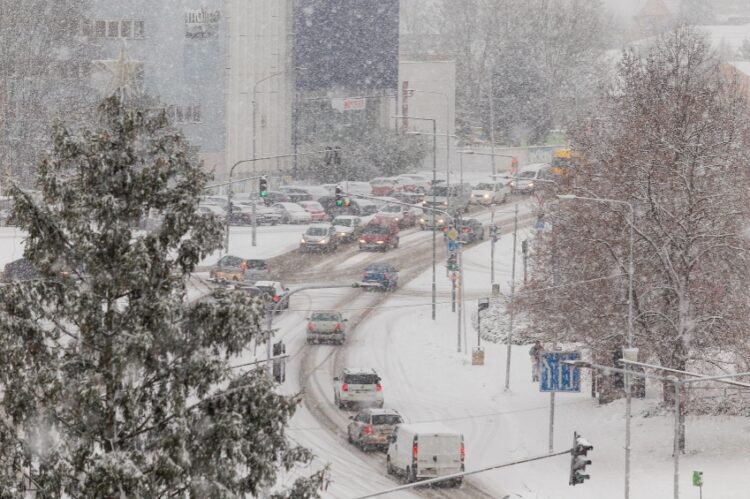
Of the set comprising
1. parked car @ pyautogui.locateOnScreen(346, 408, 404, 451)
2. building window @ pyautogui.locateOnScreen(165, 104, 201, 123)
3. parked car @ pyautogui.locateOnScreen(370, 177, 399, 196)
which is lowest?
parked car @ pyautogui.locateOnScreen(346, 408, 404, 451)

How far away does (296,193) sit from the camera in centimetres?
8250

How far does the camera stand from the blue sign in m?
39.3

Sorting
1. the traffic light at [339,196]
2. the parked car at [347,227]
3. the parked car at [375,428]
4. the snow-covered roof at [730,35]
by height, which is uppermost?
the snow-covered roof at [730,35]

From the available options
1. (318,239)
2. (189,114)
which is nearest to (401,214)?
(318,239)

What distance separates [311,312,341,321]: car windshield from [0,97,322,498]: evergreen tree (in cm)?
3808

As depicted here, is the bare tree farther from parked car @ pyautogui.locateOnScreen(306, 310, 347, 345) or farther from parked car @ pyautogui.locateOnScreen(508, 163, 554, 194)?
parked car @ pyautogui.locateOnScreen(508, 163, 554, 194)

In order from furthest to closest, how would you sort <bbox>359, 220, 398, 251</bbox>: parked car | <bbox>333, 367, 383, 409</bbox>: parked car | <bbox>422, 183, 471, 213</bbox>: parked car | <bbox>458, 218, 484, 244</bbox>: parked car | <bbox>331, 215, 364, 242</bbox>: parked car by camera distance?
<bbox>422, 183, 471, 213</bbox>: parked car → <bbox>458, 218, 484, 244</bbox>: parked car → <bbox>331, 215, 364, 242</bbox>: parked car → <bbox>359, 220, 398, 251</bbox>: parked car → <bbox>333, 367, 383, 409</bbox>: parked car

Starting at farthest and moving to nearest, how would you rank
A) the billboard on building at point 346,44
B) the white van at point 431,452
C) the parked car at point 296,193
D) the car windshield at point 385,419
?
the billboard on building at point 346,44 < the parked car at point 296,193 < the car windshield at point 385,419 < the white van at point 431,452

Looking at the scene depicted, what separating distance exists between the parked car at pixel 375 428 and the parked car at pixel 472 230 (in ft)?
107

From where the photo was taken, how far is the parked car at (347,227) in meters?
73.1

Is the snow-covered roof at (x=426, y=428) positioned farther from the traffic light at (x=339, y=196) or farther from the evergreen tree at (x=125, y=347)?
the traffic light at (x=339, y=196)

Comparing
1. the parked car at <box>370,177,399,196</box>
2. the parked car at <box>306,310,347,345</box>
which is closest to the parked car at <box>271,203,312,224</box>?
the parked car at <box>370,177,399,196</box>

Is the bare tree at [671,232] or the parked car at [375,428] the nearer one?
the bare tree at [671,232]

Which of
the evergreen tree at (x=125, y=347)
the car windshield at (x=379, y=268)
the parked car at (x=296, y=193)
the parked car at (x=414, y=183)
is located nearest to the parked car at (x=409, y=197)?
the parked car at (x=414, y=183)
